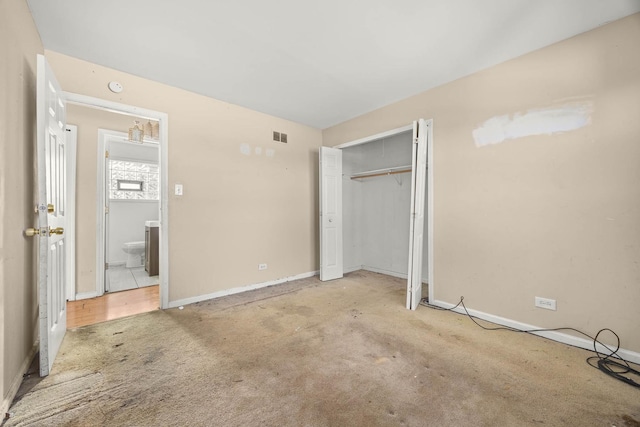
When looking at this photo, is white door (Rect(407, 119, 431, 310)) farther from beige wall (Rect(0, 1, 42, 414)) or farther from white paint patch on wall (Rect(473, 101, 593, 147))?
beige wall (Rect(0, 1, 42, 414))

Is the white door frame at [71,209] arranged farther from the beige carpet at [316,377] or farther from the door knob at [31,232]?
the door knob at [31,232]

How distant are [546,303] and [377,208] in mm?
2782

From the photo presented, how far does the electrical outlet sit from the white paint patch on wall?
150 cm

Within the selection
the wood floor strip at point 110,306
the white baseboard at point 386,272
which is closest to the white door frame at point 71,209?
the wood floor strip at point 110,306

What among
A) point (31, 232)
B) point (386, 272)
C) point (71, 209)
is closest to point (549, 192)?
point (386, 272)

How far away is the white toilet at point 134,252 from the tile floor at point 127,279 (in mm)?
190

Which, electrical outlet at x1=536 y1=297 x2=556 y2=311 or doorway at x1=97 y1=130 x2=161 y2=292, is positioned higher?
doorway at x1=97 y1=130 x2=161 y2=292

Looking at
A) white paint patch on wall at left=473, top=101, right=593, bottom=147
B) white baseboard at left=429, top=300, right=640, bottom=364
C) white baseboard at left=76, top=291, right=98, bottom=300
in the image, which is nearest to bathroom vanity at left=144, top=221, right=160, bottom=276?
white baseboard at left=76, top=291, right=98, bottom=300

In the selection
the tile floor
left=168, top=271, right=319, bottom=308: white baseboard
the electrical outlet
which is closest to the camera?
the electrical outlet

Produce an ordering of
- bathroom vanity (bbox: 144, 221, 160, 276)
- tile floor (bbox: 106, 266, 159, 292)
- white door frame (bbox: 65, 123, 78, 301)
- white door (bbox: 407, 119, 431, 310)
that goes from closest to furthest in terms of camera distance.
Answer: white door (bbox: 407, 119, 431, 310) → white door frame (bbox: 65, 123, 78, 301) → tile floor (bbox: 106, 266, 159, 292) → bathroom vanity (bbox: 144, 221, 160, 276)

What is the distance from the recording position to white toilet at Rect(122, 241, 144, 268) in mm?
4823

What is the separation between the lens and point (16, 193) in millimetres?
1598

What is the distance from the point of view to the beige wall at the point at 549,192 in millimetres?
1993

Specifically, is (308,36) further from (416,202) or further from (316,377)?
(316,377)
